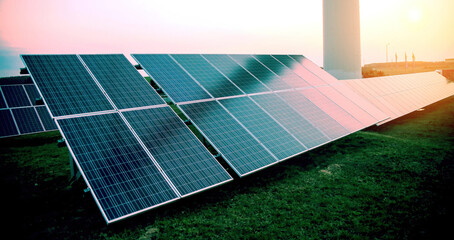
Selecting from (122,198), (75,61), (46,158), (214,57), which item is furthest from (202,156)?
(46,158)

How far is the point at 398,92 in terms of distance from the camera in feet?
70.9

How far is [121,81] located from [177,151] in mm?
3286

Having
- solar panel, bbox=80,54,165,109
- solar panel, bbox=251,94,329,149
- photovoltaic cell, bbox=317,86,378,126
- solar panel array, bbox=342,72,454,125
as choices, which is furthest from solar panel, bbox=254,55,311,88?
solar panel, bbox=80,54,165,109

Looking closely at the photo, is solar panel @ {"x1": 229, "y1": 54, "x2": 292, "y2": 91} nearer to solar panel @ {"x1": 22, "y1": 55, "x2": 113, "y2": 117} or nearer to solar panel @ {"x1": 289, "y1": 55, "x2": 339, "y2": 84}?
solar panel @ {"x1": 289, "y1": 55, "x2": 339, "y2": 84}

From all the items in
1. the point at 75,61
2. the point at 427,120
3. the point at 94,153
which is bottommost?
the point at 427,120

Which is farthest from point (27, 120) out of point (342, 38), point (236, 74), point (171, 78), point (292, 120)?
point (342, 38)

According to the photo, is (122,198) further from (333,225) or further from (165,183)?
(333,225)

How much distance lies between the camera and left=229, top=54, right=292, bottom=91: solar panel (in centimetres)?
1258

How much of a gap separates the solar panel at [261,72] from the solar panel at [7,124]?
45.6 feet

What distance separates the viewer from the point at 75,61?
912 cm

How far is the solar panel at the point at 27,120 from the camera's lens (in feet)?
58.3

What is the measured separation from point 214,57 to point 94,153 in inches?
295

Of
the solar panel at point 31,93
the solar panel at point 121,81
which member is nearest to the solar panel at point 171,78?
the solar panel at point 121,81

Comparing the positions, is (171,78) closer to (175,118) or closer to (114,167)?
(175,118)
